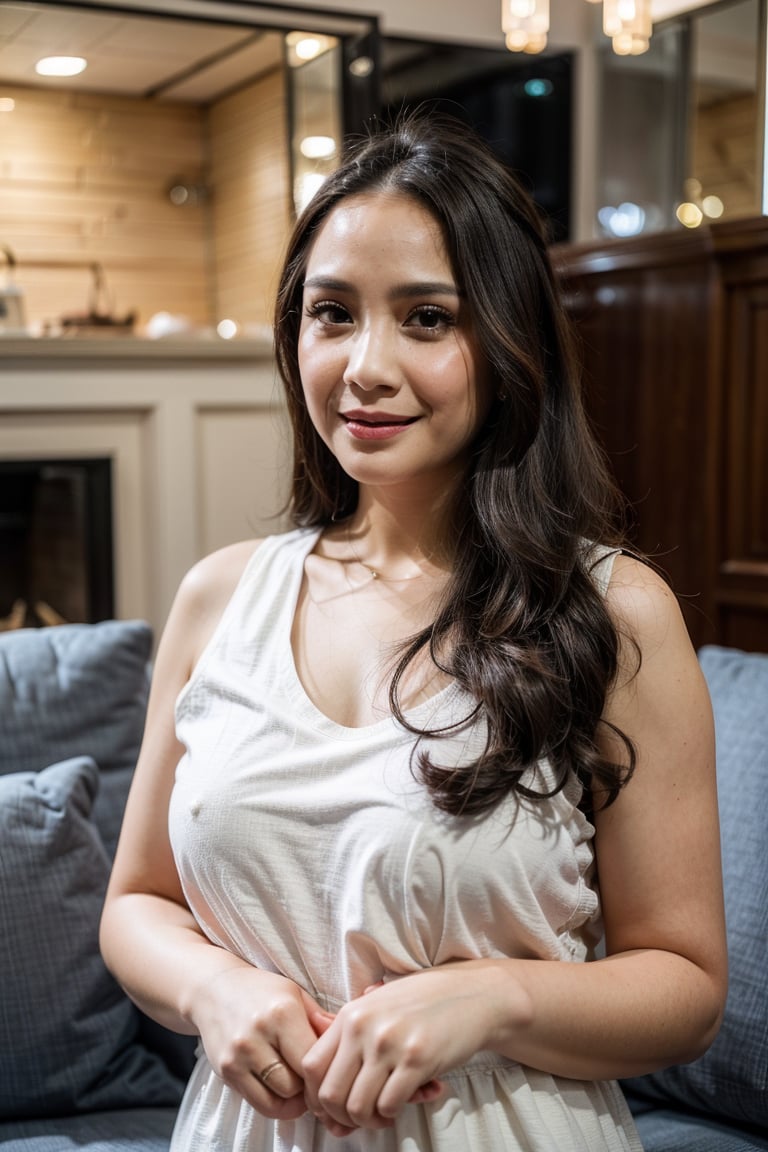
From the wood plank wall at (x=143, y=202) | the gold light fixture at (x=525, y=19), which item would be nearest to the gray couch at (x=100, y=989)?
the gold light fixture at (x=525, y=19)

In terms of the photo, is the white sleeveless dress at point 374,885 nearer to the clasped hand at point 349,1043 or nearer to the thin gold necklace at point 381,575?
the clasped hand at point 349,1043

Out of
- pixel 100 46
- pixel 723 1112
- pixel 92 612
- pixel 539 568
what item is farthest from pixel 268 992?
pixel 100 46

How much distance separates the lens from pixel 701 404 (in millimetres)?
3250

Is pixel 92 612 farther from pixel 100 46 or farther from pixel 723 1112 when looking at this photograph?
pixel 723 1112

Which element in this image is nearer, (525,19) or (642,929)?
(642,929)

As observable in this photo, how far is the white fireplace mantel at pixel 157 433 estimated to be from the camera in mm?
3830

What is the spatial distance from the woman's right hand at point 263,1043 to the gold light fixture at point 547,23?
7.98 ft

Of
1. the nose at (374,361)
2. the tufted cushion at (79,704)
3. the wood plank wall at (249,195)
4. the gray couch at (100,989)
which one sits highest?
the wood plank wall at (249,195)

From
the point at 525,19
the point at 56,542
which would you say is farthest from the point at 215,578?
the point at 56,542

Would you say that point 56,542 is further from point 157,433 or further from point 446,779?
point 446,779

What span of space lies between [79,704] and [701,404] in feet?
6.79

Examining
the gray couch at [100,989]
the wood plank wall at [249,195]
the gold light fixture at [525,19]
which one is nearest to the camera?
the gray couch at [100,989]

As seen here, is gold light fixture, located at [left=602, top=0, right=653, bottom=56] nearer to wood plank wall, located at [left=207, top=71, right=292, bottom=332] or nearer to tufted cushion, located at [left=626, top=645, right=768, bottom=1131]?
wood plank wall, located at [left=207, top=71, right=292, bottom=332]

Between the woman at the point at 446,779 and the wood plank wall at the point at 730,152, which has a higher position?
the wood plank wall at the point at 730,152
